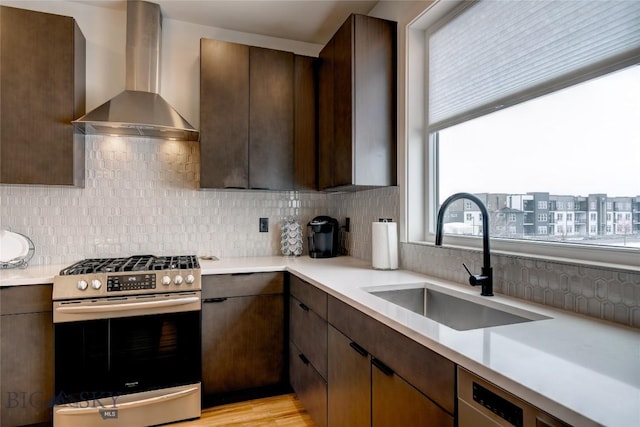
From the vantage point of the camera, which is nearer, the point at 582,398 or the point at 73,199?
the point at 582,398

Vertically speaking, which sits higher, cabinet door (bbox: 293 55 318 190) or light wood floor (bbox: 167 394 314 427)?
cabinet door (bbox: 293 55 318 190)

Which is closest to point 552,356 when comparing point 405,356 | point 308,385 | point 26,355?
point 405,356

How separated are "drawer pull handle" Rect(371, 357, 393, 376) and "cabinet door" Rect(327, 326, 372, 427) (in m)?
0.06

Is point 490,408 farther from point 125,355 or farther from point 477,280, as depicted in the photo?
point 125,355

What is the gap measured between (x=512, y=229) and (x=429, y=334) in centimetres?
90

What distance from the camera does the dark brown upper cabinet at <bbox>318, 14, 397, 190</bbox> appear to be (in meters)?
2.25

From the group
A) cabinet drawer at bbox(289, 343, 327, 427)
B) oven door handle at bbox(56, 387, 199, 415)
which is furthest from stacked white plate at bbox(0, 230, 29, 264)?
cabinet drawer at bbox(289, 343, 327, 427)

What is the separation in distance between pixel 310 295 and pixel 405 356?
954mm

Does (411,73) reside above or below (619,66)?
above

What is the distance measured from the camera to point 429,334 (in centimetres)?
106

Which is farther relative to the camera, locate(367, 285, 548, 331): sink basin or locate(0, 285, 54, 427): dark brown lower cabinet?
locate(0, 285, 54, 427): dark brown lower cabinet

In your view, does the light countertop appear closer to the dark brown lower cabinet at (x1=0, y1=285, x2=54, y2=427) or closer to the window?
the window

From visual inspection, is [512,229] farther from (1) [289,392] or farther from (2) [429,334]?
(1) [289,392]

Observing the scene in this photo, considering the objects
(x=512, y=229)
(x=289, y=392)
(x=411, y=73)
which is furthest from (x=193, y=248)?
(x=512, y=229)
